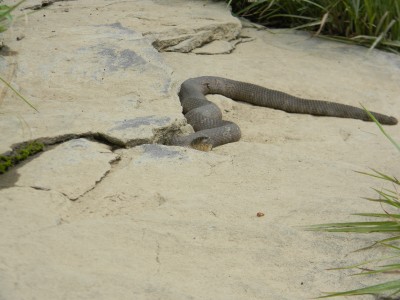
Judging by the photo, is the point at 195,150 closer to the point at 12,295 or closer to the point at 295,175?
the point at 295,175

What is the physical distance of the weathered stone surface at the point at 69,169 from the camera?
3.18 metres

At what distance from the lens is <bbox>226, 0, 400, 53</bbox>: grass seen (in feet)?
19.9

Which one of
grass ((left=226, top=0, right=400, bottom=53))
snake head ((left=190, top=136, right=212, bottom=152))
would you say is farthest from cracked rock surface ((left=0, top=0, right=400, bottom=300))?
grass ((left=226, top=0, right=400, bottom=53))

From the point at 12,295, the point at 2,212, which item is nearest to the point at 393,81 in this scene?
the point at 2,212

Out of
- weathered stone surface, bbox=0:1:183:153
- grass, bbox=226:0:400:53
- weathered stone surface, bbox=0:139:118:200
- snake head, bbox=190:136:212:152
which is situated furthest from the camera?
grass, bbox=226:0:400:53

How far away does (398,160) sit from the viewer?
13.7 ft

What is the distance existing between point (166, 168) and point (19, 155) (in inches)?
26.5

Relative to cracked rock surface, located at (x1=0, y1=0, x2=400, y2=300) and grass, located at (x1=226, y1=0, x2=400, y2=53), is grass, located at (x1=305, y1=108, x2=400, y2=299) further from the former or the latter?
grass, located at (x1=226, y1=0, x2=400, y2=53)

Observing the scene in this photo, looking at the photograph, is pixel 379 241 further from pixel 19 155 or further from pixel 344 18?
pixel 344 18

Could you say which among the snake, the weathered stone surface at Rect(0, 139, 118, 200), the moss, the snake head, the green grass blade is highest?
the green grass blade

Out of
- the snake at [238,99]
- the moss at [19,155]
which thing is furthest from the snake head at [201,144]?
the moss at [19,155]

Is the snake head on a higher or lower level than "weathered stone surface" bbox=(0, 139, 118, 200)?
lower

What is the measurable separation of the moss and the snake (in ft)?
4.17

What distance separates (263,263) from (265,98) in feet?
8.27
